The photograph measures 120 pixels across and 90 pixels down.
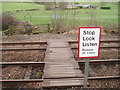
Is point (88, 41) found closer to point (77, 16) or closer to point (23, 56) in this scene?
point (23, 56)

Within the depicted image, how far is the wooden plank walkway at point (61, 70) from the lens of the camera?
3.43 metres

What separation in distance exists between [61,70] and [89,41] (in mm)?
1671

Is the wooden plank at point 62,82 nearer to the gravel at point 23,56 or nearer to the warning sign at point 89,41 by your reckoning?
the warning sign at point 89,41

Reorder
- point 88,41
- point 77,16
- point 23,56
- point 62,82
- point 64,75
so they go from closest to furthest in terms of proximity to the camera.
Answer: point 88,41 → point 62,82 → point 64,75 → point 23,56 → point 77,16

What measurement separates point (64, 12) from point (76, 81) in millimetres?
7786

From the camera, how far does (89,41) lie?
104 inches

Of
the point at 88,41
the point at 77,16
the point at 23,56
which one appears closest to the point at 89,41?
the point at 88,41

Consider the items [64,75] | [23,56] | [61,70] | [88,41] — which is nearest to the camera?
[88,41]

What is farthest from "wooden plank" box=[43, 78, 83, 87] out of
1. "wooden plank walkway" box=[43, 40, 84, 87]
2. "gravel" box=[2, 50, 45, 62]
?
"gravel" box=[2, 50, 45, 62]

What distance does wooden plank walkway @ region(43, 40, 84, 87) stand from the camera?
3.43 m

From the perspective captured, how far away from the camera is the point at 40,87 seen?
3406 millimetres

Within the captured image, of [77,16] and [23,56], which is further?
[77,16]

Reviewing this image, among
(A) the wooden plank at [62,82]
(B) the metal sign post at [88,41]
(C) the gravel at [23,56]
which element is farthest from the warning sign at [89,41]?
(C) the gravel at [23,56]

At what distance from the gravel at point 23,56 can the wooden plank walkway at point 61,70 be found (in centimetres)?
39
